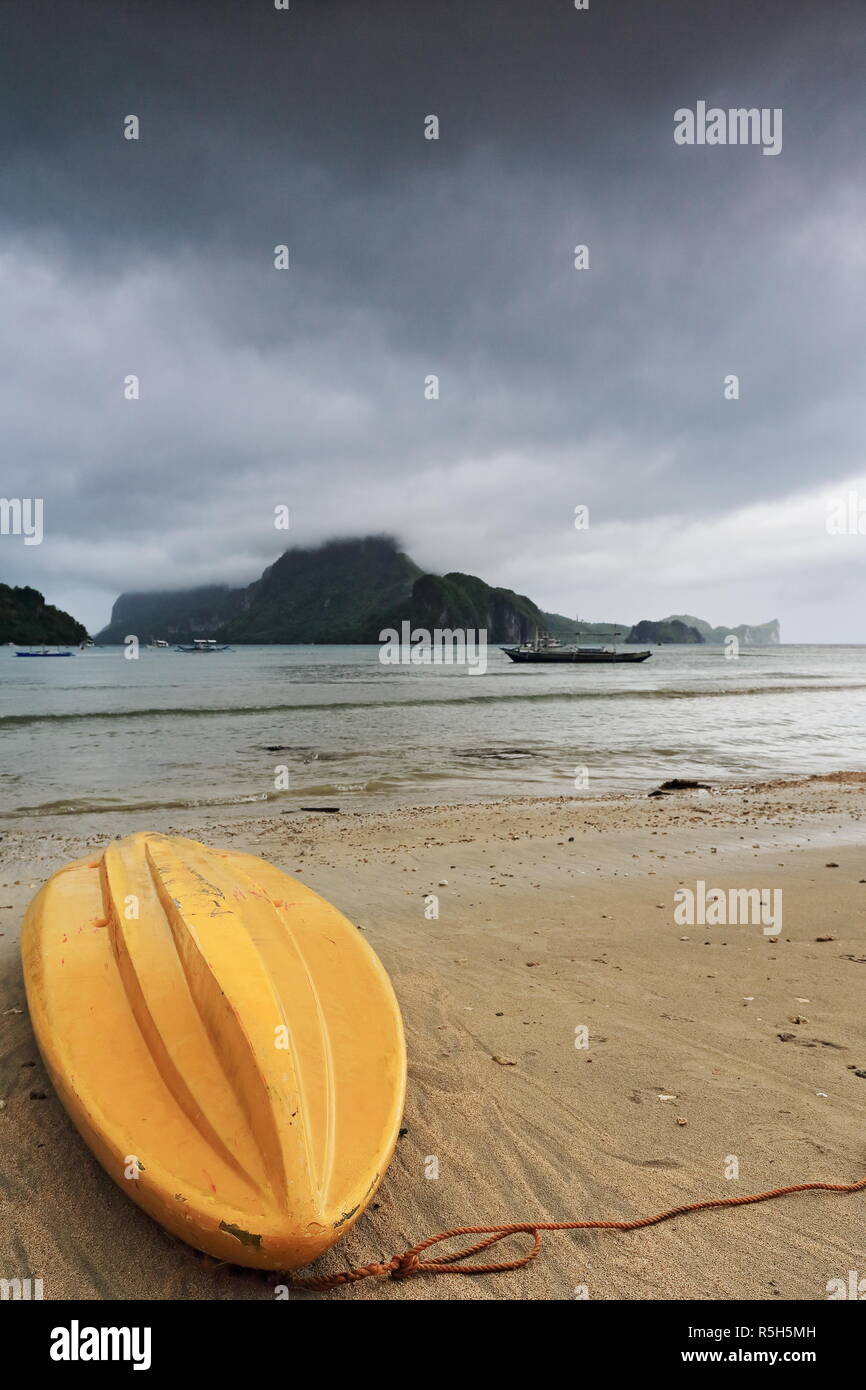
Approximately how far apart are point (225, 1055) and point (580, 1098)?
62.7 inches

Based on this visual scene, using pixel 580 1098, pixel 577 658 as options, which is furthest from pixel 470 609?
pixel 580 1098

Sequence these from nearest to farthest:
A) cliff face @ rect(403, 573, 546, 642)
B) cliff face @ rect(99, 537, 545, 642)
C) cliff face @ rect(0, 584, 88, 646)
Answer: cliff face @ rect(0, 584, 88, 646) → cliff face @ rect(403, 573, 546, 642) → cliff face @ rect(99, 537, 545, 642)

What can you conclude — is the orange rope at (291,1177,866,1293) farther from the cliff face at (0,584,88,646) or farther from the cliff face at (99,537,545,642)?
the cliff face at (99,537,545,642)

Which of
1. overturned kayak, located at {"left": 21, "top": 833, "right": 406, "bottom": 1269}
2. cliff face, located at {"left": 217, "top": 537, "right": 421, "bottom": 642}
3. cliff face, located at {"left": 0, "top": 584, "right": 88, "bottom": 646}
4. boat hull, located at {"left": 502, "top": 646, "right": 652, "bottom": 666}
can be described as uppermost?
cliff face, located at {"left": 217, "top": 537, "right": 421, "bottom": 642}

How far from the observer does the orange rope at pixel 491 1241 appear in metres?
2.22

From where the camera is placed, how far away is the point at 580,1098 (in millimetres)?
3197

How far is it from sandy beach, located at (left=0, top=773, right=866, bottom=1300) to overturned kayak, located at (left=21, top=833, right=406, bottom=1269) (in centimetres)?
25

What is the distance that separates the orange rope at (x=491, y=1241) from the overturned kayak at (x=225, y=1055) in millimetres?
199

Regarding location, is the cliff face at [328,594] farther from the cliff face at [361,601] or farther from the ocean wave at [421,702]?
the ocean wave at [421,702]

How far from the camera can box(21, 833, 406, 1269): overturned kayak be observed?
221cm

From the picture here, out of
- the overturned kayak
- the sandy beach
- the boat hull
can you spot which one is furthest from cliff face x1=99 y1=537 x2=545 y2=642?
the overturned kayak

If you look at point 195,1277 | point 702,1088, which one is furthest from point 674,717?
point 195,1277
